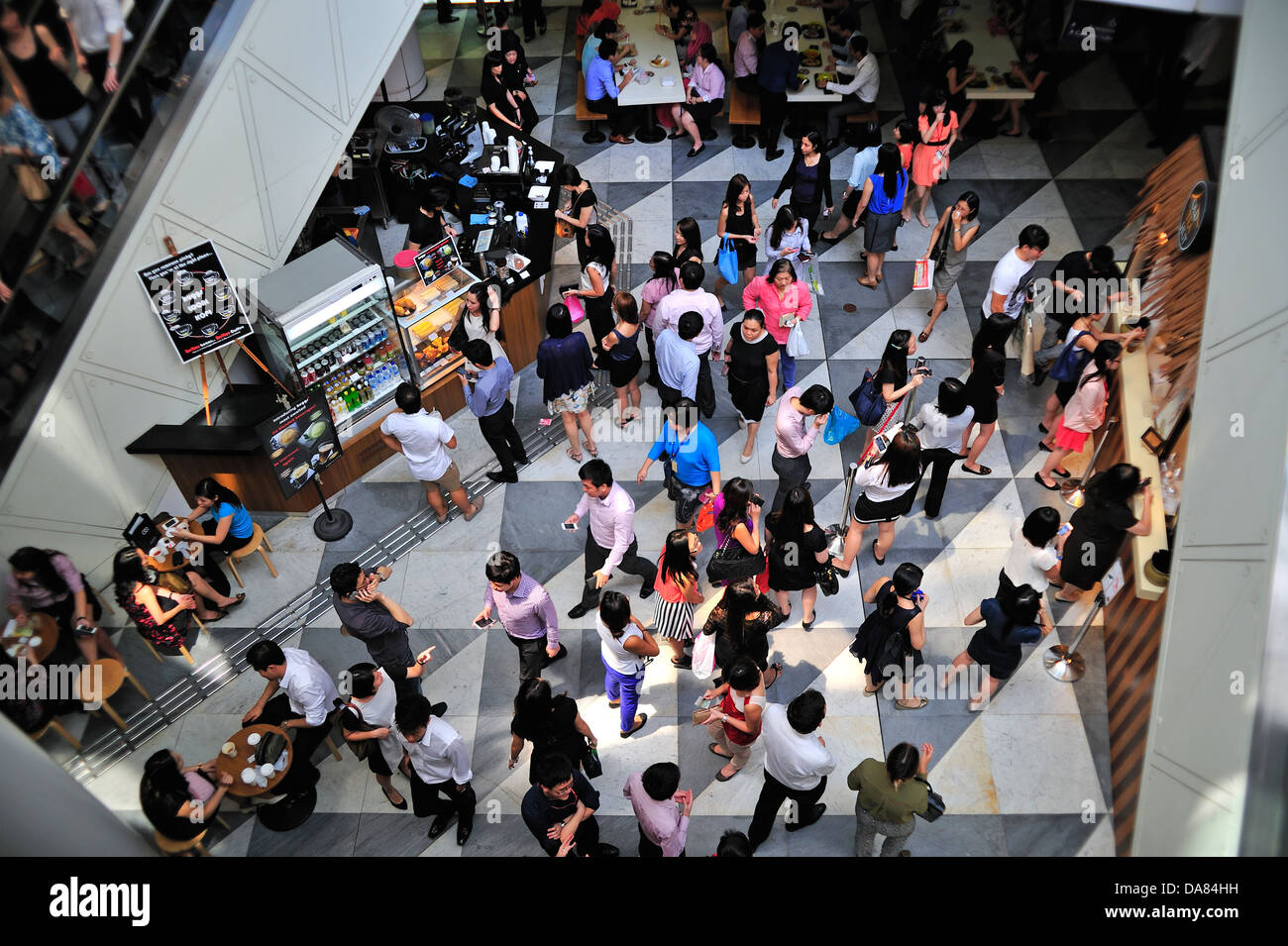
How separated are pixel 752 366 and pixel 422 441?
2.44 meters

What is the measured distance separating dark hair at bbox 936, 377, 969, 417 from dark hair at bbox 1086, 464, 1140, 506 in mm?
957

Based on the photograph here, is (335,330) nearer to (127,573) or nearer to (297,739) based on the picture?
(127,573)

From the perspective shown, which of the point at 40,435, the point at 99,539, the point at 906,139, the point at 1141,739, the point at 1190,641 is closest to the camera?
the point at 1190,641

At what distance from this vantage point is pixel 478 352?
659 cm

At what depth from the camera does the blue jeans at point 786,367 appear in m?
7.86

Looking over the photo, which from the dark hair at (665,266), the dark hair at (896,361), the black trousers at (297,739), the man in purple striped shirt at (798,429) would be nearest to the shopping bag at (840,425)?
the dark hair at (896,361)

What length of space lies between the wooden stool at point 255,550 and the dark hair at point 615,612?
3.06m

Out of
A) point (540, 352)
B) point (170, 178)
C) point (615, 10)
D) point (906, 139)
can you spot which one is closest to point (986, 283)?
point (906, 139)

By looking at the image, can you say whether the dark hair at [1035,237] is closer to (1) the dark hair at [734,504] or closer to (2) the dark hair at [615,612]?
(1) the dark hair at [734,504]

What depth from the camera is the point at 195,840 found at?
5.27 meters

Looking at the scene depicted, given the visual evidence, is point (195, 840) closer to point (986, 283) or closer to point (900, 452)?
point (900, 452)

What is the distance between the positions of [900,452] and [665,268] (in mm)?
2460

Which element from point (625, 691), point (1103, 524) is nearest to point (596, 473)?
point (625, 691)

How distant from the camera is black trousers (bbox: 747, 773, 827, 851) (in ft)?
17.0
